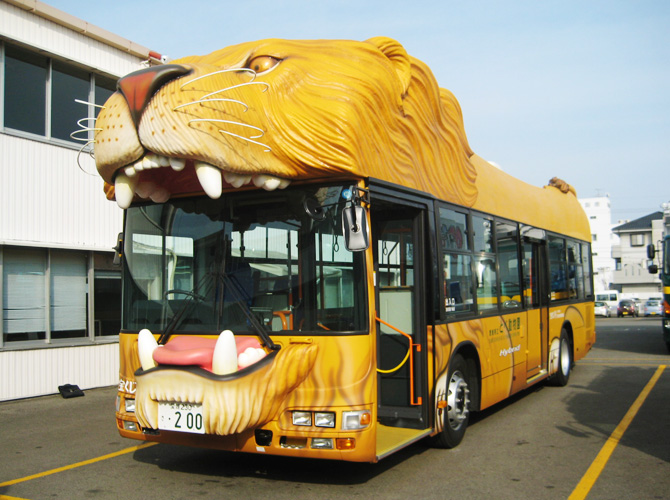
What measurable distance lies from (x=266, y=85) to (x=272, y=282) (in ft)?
5.27

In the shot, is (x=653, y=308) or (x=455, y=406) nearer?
(x=455, y=406)

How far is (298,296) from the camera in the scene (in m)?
5.38

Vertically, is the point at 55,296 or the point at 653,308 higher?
the point at 55,296

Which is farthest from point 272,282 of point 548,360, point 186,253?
point 548,360

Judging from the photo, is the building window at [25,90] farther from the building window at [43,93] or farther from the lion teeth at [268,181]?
the lion teeth at [268,181]

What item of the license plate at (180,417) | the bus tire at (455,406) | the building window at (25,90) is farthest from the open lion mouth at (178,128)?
the building window at (25,90)

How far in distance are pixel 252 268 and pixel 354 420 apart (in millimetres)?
1504

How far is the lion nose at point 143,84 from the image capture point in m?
5.04

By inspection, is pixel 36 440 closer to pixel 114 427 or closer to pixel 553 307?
pixel 114 427

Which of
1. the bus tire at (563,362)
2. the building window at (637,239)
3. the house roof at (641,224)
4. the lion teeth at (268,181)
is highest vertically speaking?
the house roof at (641,224)

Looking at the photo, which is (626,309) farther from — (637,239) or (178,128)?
(178,128)

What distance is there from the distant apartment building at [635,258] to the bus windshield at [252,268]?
7035 cm

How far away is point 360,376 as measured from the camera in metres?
5.21

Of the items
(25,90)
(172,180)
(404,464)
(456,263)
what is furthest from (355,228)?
(25,90)
